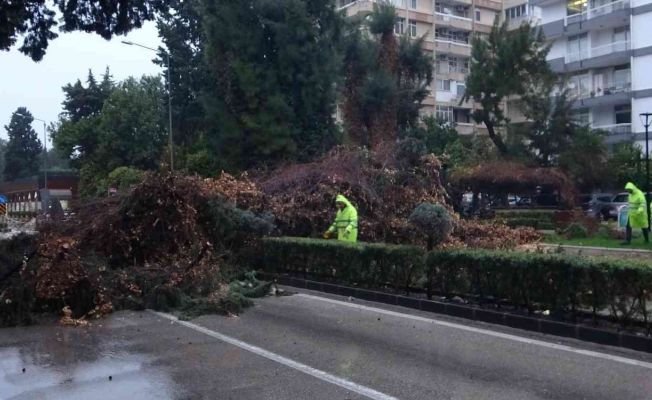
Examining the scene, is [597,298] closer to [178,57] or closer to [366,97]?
[366,97]

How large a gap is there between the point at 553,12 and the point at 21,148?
230ft

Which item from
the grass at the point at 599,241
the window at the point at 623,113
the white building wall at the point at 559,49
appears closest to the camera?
the grass at the point at 599,241

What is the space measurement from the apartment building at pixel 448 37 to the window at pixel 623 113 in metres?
12.7

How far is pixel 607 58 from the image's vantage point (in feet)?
155

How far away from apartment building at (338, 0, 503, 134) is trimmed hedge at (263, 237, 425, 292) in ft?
149

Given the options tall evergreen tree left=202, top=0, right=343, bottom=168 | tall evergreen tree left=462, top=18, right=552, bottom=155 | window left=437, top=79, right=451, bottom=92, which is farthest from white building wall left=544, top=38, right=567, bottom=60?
tall evergreen tree left=202, top=0, right=343, bottom=168

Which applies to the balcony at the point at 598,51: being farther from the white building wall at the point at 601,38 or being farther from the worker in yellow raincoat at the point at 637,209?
the worker in yellow raincoat at the point at 637,209

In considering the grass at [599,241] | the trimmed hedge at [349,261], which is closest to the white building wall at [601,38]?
the grass at [599,241]

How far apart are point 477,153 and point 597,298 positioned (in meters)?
31.5

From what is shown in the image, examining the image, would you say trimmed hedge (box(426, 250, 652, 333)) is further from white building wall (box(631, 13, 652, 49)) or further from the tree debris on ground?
white building wall (box(631, 13, 652, 49))

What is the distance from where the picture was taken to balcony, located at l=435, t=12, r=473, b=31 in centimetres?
6188

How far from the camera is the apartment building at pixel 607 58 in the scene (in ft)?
147

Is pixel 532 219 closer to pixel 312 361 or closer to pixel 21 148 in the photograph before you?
pixel 312 361

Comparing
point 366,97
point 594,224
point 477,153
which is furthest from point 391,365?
point 477,153
